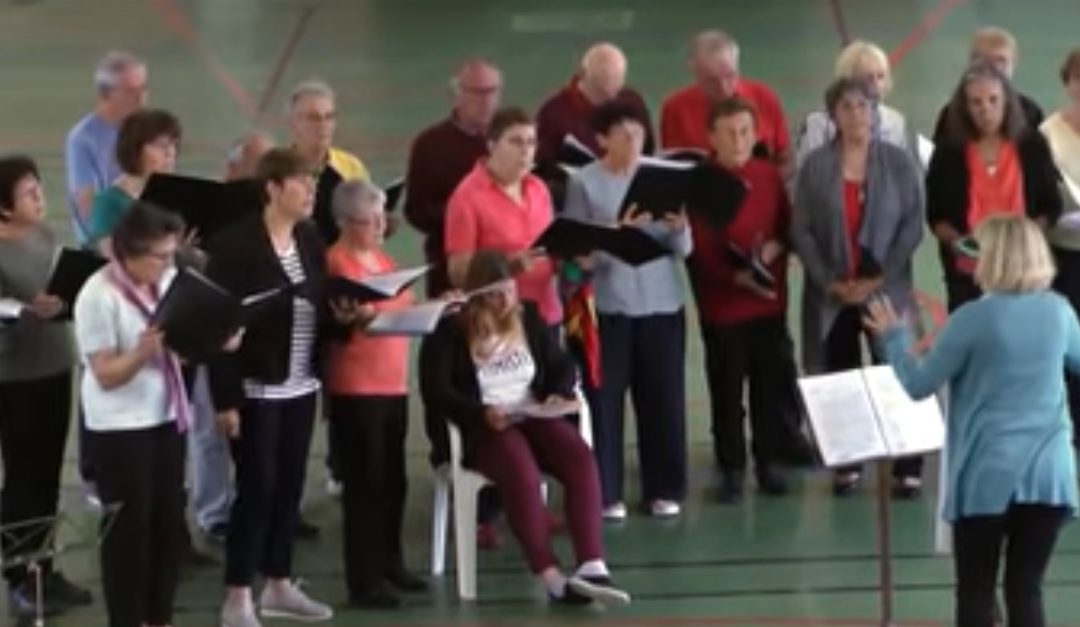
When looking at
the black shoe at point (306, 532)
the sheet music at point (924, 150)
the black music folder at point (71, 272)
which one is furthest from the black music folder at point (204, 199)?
the sheet music at point (924, 150)

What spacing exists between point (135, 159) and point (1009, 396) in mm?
3515

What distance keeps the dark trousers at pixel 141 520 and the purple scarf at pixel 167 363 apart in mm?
62

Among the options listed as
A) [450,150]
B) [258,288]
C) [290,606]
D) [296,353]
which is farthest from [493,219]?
[290,606]

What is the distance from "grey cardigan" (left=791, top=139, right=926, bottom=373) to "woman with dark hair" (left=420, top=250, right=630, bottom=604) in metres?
1.41

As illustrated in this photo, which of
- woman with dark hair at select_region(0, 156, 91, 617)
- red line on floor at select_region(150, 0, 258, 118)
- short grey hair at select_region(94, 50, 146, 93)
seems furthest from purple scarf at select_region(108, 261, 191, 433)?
red line on floor at select_region(150, 0, 258, 118)

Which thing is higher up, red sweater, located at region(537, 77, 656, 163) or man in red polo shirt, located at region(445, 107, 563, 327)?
red sweater, located at region(537, 77, 656, 163)

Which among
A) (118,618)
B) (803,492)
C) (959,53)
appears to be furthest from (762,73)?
(118,618)

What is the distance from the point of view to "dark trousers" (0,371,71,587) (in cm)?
845

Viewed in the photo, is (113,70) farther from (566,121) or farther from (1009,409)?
(1009,409)

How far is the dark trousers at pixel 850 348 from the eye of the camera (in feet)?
31.9

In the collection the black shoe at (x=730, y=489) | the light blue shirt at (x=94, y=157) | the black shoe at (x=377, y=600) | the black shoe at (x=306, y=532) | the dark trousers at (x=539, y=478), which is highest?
the light blue shirt at (x=94, y=157)

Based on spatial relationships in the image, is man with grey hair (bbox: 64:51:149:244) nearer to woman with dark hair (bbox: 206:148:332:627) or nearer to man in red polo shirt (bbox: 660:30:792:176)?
woman with dark hair (bbox: 206:148:332:627)

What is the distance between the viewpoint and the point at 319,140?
369 inches

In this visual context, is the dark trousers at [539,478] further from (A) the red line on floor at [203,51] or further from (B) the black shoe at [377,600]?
(A) the red line on floor at [203,51]
